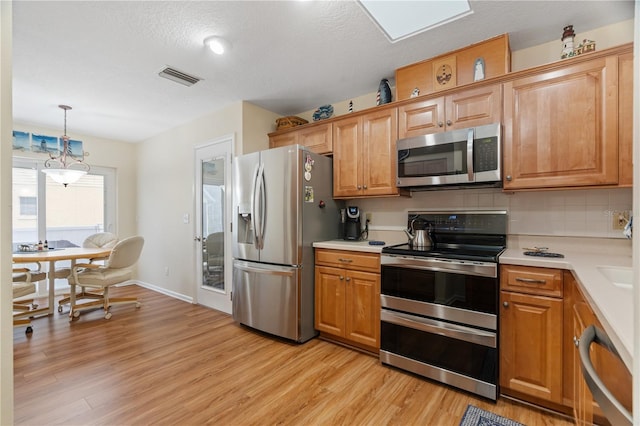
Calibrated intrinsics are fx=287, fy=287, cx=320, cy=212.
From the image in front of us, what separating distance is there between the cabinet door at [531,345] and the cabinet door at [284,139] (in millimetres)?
2487

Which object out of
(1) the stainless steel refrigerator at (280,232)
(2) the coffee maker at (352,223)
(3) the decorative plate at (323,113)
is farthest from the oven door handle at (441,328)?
(3) the decorative plate at (323,113)

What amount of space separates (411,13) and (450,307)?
2.01 metres

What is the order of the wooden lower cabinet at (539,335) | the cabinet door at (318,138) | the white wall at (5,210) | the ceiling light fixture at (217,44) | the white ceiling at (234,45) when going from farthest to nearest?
the cabinet door at (318,138) < the ceiling light fixture at (217,44) < the white ceiling at (234,45) < the wooden lower cabinet at (539,335) < the white wall at (5,210)

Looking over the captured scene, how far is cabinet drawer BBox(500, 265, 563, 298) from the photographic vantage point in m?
1.67

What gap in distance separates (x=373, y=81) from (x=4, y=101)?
2.79 m

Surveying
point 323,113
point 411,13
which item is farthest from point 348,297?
point 411,13

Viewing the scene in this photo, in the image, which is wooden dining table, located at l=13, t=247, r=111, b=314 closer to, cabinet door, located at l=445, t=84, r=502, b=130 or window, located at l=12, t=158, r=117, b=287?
window, located at l=12, t=158, r=117, b=287

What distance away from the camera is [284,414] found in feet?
5.70

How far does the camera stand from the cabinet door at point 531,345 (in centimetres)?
167

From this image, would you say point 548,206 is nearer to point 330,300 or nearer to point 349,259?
point 349,259

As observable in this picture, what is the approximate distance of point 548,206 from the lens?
86.0 inches

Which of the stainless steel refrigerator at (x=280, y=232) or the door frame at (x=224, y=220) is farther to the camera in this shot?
the door frame at (x=224, y=220)

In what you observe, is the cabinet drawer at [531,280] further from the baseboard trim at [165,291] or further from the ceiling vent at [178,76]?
the baseboard trim at [165,291]

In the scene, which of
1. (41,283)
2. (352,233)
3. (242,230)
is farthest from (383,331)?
(41,283)
